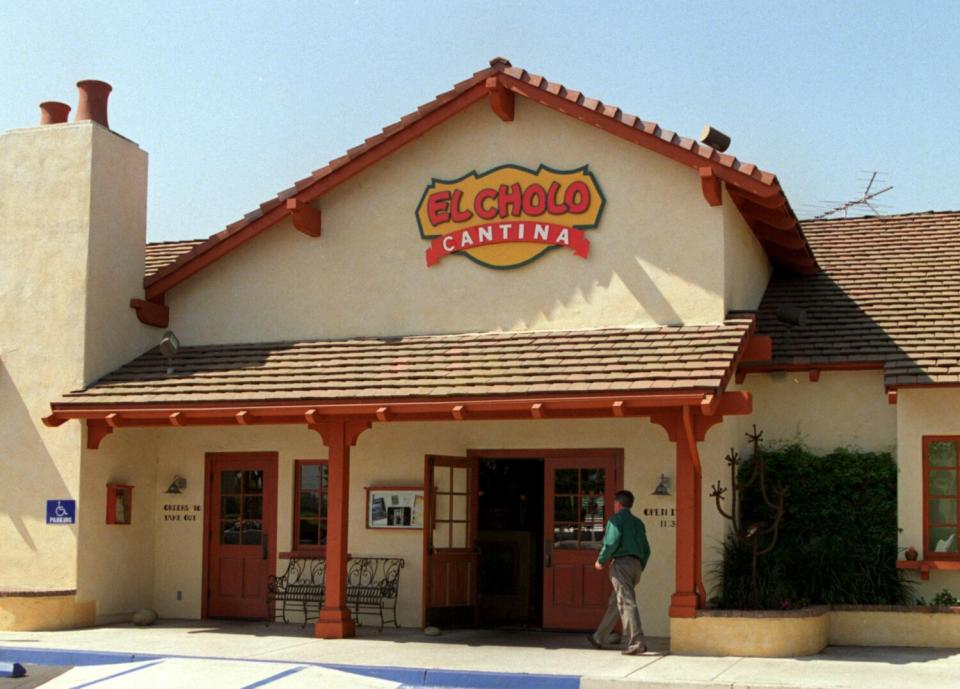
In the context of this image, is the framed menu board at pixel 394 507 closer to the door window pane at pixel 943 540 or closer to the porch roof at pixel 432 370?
the porch roof at pixel 432 370

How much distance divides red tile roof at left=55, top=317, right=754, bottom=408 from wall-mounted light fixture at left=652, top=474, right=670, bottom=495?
5.56ft

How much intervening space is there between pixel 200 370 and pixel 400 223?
3.11 metres

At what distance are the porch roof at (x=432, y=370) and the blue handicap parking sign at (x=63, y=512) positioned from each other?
105 cm

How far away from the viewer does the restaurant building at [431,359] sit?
14.9m

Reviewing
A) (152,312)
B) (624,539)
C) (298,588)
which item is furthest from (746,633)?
(152,312)

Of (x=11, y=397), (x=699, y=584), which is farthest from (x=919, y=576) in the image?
(x=11, y=397)

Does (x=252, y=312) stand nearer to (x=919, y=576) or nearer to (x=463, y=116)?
(x=463, y=116)

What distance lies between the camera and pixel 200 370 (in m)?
16.5

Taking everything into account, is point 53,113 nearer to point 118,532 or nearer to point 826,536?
point 118,532

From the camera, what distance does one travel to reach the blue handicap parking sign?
52.7ft

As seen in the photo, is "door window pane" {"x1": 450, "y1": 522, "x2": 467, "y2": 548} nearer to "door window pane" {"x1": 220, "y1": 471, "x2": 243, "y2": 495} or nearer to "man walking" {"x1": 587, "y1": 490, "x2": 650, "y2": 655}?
"door window pane" {"x1": 220, "y1": 471, "x2": 243, "y2": 495}

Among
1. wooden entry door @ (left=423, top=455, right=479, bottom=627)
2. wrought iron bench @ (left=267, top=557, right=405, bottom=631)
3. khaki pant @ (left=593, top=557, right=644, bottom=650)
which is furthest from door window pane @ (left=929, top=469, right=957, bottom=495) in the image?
wrought iron bench @ (left=267, top=557, right=405, bottom=631)

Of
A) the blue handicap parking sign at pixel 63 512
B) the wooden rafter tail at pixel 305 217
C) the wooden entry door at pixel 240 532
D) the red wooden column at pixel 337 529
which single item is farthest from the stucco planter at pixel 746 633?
the blue handicap parking sign at pixel 63 512

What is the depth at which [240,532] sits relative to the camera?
1730 centimetres
